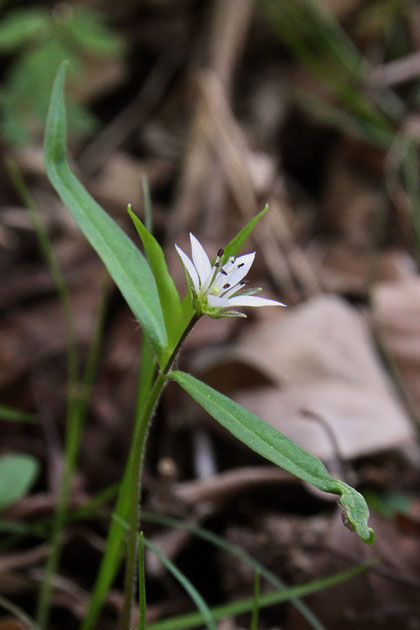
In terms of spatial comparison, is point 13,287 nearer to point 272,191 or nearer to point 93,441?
point 93,441

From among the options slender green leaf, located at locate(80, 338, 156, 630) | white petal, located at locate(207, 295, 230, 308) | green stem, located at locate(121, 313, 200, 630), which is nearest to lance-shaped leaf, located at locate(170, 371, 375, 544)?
green stem, located at locate(121, 313, 200, 630)

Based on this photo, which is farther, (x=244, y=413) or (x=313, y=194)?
(x=313, y=194)

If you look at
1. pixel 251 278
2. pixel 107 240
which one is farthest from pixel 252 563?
pixel 251 278

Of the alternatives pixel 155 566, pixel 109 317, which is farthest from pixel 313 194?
pixel 155 566

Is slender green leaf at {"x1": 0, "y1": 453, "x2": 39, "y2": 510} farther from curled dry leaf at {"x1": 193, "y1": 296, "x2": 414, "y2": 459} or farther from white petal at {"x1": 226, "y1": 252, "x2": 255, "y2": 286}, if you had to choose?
white petal at {"x1": 226, "y1": 252, "x2": 255, "y2": 286}

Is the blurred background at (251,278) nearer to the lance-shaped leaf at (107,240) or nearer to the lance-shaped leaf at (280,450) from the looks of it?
the lance-shaped leaf at (107,240)

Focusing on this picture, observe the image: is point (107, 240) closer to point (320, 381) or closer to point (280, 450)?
point (280, 450)

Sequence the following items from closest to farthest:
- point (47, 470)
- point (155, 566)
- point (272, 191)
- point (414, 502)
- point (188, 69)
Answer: point (155, 566) < point (414, 502) < point (47, 470) < point (272, 191) < point (188, 69)

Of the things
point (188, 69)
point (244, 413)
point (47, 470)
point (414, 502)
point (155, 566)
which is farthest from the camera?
point (188, 69)
